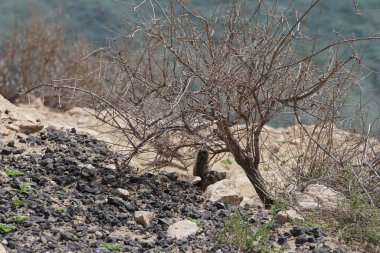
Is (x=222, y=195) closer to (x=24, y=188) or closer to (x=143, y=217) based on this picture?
(x=143, y=217)

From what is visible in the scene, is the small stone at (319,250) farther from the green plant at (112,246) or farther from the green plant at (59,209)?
the green plant at (59,209)

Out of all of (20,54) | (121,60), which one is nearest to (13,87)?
(20,54)

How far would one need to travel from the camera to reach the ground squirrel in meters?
5.83

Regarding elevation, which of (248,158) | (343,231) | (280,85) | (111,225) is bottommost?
(111,225)

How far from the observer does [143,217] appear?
448cm

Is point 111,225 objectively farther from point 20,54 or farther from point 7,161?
point 20,54

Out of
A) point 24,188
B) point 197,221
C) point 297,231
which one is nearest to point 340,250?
point 297,231

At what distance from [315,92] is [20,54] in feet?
17.9

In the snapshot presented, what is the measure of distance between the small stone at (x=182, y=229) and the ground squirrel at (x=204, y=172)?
1327 millimetres

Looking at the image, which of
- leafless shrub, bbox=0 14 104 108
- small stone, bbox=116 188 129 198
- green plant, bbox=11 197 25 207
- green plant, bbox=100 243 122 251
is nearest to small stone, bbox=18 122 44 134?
small stone, bbox=116 188 129 198

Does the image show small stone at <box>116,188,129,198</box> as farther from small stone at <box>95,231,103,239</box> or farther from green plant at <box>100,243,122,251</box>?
green plant at <box>100,243,122,251</box>

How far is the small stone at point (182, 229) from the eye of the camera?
4.35 m

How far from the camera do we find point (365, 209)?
4.46 meters

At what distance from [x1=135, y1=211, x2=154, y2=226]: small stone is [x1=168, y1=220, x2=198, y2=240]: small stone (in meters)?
0.14
